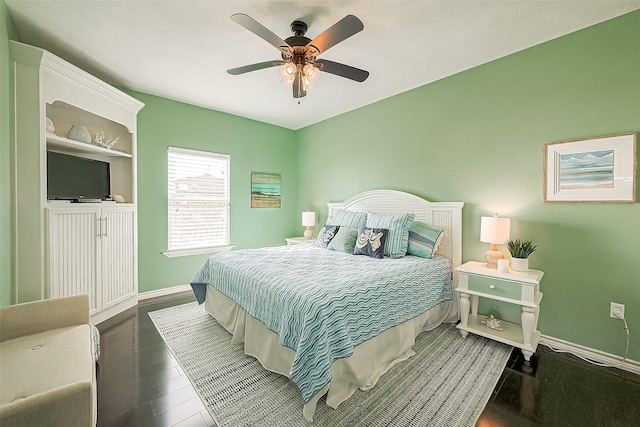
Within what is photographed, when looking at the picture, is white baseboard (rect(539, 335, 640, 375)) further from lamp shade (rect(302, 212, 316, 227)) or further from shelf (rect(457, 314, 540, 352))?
lamp shade (rect(302, 212, 316, 227))

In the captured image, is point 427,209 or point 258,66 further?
point 427,209

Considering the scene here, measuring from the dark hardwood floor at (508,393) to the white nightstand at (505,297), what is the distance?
0.16 meters

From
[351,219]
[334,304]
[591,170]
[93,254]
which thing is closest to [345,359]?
[334,304]

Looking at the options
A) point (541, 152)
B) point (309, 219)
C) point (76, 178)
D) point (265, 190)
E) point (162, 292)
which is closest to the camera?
point (541, 152)

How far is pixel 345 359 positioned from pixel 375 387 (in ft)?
1.35

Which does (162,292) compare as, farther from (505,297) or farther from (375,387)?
(505,297)

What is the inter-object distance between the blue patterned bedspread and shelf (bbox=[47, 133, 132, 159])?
1.74 m

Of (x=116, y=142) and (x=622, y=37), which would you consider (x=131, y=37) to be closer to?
(x=116, y=142)

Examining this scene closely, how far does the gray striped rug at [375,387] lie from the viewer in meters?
1.57

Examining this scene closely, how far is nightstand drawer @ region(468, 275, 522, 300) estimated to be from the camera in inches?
86.2

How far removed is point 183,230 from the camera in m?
3.97

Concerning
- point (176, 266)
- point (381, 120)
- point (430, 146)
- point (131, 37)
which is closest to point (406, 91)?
point (381, 120)

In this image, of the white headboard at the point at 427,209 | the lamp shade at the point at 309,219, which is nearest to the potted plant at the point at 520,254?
the white headboard at the point at 427,209

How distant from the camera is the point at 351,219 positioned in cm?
355
